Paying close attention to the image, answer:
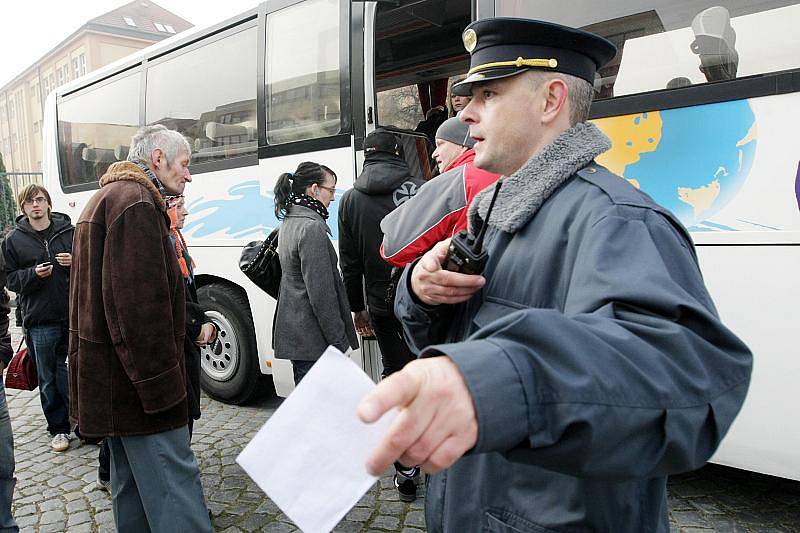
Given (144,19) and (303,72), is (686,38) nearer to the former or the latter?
(303,72)

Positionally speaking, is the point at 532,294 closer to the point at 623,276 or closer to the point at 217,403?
the point at 623,276

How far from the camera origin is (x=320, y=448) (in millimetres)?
823

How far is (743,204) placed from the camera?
2562 millimetres

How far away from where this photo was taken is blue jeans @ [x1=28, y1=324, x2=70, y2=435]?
4281 millimetres

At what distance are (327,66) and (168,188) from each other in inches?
74.0

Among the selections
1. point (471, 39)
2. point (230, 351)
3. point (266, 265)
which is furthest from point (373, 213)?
point (230, 351)

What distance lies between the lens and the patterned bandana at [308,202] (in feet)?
11.3

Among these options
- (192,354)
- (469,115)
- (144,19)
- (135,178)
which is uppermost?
(144,19)

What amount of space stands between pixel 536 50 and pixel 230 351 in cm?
434

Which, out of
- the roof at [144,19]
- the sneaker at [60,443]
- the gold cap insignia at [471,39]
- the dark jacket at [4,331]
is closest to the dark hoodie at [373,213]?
the dark jacket at [4,331]

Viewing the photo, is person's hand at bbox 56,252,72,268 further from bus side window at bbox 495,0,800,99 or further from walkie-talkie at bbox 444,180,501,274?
walkie-talkie at bbox 444,180,501,274

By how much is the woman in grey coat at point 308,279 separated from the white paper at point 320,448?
8.04 ft

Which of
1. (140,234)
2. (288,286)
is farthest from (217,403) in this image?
(140,234)

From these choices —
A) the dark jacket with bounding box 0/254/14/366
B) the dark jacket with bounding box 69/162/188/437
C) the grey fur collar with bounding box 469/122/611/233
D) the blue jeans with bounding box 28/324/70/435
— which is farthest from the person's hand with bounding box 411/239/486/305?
the blue jeans with bounding box 28/324/70/435
